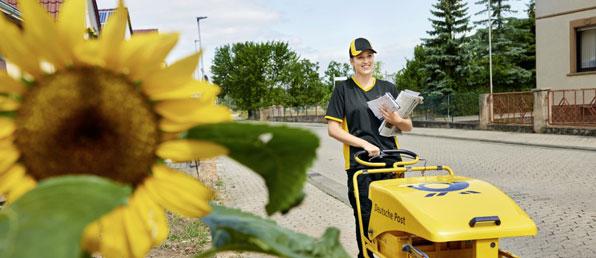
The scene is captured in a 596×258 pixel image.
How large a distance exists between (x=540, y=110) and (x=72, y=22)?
62.5 ft

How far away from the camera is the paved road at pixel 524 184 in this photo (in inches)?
232

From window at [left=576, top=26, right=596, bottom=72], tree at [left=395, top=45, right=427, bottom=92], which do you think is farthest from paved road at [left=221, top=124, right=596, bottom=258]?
tree at [left=395, top=45, right=427, bottom=92]

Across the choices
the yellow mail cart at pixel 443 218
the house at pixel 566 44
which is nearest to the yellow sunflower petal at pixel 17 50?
the yellow mail cart at pixel 443 218

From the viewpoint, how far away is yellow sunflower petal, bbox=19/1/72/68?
1.13 ft

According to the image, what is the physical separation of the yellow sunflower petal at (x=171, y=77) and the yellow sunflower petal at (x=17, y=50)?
0.07 meters

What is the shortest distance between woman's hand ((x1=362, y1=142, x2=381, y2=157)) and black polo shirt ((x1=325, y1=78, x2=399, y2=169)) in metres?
0.19

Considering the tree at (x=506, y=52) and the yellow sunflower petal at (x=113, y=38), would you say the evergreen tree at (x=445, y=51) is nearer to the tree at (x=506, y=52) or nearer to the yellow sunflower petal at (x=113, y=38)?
the tree at (x=506, y=52)

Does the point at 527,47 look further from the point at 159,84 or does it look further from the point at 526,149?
the point at 159,84

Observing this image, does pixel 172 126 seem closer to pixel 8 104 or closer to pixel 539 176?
pixel 8 104

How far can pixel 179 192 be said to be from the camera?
39cm

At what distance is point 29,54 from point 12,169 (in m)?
0.08

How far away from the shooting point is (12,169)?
38 centimetres

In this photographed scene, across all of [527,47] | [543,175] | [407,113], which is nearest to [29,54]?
[407,113]

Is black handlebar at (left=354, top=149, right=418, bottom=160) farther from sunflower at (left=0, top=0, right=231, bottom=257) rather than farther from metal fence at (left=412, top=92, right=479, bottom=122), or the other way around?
metal fence at (left=412, top=92, right=479, bottom=122)
